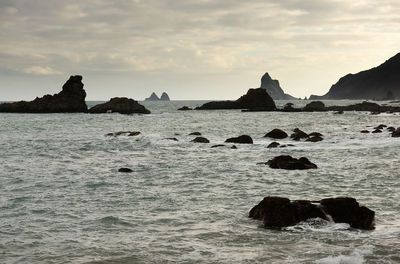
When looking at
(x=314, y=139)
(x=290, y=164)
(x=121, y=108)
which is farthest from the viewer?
(x=121, y=108)

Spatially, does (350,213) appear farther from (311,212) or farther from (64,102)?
(64,102)

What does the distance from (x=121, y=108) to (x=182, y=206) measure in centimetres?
11582

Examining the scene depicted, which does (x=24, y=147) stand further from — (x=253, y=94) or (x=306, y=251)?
(x=253, y=94)

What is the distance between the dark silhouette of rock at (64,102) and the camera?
431 ft

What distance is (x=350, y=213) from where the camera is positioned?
15492mm

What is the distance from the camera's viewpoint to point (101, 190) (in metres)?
21.7

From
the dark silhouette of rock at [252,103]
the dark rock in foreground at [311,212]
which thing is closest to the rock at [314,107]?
the dark silhouette of rock at [252,103]

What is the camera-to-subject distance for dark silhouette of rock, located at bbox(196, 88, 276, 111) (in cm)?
15650

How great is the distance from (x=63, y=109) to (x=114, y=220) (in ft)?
399

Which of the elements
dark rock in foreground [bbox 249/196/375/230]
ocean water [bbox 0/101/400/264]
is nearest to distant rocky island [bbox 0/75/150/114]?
ocean water [bbox 0/101/400/264]

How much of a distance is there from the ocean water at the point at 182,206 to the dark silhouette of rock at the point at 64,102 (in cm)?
9834

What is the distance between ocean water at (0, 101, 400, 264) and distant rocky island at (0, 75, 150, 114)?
3760 inches

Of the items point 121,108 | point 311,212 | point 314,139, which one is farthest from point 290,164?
point 121,108

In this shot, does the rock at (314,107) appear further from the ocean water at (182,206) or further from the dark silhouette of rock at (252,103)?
the ocean water at (182,206)
